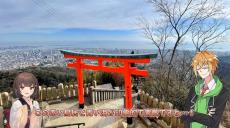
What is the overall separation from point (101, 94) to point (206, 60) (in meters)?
8.42

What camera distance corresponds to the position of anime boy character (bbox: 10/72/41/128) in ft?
12.4

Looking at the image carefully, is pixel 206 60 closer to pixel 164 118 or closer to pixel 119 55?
pixel 164 118

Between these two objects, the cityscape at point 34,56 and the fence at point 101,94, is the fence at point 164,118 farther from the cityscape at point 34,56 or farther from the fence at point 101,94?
the fence at point 101,94

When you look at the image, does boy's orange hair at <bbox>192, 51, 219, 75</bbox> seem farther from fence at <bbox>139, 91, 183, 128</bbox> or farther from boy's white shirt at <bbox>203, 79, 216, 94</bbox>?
fence at <bbox>139, 91, 183, 128</bbox>

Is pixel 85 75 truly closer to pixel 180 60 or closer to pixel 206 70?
pixel 180 60

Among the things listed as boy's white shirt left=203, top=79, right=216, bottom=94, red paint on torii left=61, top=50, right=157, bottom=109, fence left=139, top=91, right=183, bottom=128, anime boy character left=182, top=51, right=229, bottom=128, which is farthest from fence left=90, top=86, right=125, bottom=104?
boy's white shirt left=203, top=79, right=216, bottom=94

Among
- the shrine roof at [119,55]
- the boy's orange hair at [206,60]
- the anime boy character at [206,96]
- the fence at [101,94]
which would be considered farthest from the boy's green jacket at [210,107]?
the fence at [101,94]

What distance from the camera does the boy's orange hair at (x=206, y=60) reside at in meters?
3.68

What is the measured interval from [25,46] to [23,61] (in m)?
1.51

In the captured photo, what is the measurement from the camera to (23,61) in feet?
31.6

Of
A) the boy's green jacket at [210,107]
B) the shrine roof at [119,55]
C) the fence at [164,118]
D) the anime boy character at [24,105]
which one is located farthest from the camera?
the shrine roof at [119,55]

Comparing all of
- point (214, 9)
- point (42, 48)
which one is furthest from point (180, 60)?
point (42, 48)

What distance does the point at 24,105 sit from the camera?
382 cm

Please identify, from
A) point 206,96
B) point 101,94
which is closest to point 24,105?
point 206,96
